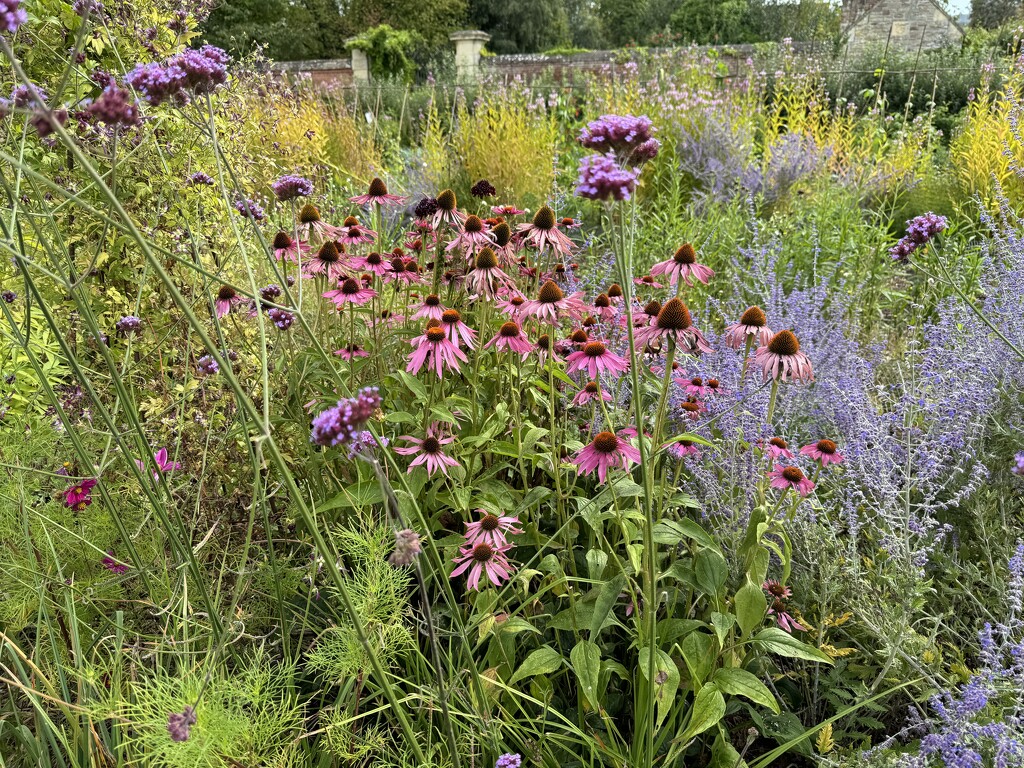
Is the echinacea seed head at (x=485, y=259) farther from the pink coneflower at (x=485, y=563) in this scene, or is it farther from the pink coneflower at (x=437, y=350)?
the pink coneflower at (x=485, y=563)

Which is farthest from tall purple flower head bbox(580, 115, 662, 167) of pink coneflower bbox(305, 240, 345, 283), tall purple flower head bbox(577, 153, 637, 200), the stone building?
the stone building

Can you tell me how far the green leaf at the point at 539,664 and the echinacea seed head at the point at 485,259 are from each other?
91cm

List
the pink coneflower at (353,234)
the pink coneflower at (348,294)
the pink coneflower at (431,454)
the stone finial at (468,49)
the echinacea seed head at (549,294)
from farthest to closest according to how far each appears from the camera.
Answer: the stone finial at (468,49), the pink coneflower at (353,234), the pink coneflower at (348,294), the echinacea seed head at (549,294), the pink coneflower at (431,454)

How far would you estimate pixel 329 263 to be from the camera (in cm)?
184

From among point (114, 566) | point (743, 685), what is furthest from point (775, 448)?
point (114, 566)

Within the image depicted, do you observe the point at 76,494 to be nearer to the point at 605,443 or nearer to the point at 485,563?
the point at 485,563

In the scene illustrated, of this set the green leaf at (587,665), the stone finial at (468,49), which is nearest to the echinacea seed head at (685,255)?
the green leaf at (587,665)

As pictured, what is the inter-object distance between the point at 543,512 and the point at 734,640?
674 mm

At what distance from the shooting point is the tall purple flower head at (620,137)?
967 mm

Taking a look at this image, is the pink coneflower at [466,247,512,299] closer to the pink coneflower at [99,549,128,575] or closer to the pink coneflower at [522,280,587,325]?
the pink coneflower at [522,280,587,325]

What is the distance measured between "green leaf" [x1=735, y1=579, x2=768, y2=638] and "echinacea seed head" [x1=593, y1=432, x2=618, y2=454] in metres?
0.36

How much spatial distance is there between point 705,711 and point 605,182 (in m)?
0.99

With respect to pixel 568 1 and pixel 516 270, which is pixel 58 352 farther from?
pixel 568 1

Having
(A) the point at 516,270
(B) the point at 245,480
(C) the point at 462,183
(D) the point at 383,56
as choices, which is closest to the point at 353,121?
(C) the point at 462,183
